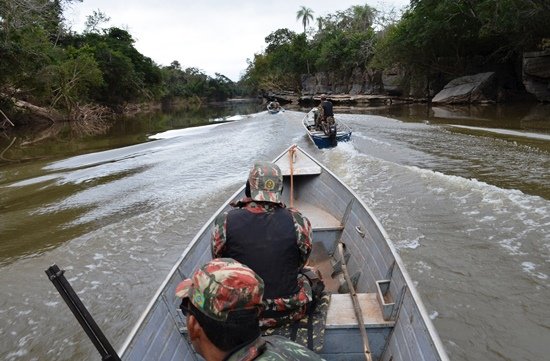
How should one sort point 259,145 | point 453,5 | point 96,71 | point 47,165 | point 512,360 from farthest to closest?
point 96,71, point 453,5, point 259,145, point 47,165, point 512,360

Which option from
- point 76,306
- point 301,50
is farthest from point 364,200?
point 301,50

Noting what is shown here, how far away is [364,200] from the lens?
26.2 ft

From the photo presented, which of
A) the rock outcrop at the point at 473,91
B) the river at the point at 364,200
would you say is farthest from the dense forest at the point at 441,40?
the river at the point at 364,200

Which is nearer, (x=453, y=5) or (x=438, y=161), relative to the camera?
(x=438, y=161)

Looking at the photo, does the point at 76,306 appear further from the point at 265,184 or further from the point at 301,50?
the point at 301,50

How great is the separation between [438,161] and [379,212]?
4.37 meters

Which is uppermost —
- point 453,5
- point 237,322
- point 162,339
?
point 453,5

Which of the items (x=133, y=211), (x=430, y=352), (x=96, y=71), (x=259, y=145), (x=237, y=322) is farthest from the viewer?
(x=96, y=71)

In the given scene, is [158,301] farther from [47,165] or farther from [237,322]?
[47,165]

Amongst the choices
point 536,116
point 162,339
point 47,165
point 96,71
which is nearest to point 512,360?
point 162,339

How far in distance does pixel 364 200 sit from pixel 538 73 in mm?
20101

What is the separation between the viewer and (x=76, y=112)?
33.3 metres

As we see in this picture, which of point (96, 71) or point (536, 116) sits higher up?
point (96, 71)

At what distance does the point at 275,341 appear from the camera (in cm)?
144
